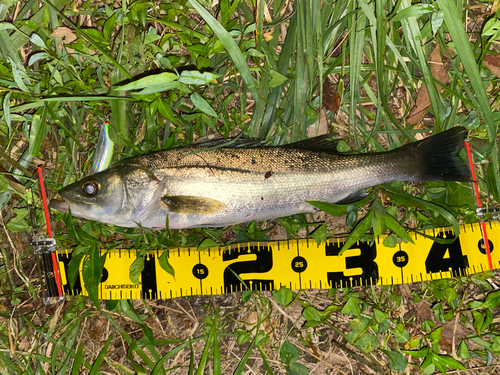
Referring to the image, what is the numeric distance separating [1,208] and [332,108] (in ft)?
11.2

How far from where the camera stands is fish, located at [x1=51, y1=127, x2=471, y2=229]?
2766mm

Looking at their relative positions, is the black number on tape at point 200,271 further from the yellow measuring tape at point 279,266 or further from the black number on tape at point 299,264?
the black number on tape at point 299,264

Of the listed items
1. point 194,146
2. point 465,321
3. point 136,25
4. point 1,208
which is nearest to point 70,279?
point 1,208

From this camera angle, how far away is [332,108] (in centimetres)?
327

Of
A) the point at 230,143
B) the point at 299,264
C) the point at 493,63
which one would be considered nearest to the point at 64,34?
the point at 230,143

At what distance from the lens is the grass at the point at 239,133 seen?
302 centimetres

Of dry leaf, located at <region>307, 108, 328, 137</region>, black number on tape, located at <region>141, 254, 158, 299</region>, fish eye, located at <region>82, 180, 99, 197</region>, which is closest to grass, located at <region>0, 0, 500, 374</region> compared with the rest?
dry leaf, located at <region>307, 108, 328, 137</region>

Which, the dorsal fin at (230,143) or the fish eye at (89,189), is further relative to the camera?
the dorsal fin at (230,143)

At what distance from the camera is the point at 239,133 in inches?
119

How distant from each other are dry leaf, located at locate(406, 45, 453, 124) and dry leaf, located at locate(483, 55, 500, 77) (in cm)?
33

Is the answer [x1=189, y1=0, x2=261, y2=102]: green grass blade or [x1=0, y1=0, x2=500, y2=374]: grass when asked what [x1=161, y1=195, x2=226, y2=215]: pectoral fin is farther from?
[x1=189, y1=0, x2=261, y2=102]: green grass blade

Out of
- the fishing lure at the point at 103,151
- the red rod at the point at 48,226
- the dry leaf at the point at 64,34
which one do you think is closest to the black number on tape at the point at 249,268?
the fishing lure at the point at 103,151

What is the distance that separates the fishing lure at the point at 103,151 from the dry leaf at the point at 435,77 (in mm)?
2942

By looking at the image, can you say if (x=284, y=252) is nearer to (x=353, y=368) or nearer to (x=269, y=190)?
(x=269, y=190)
